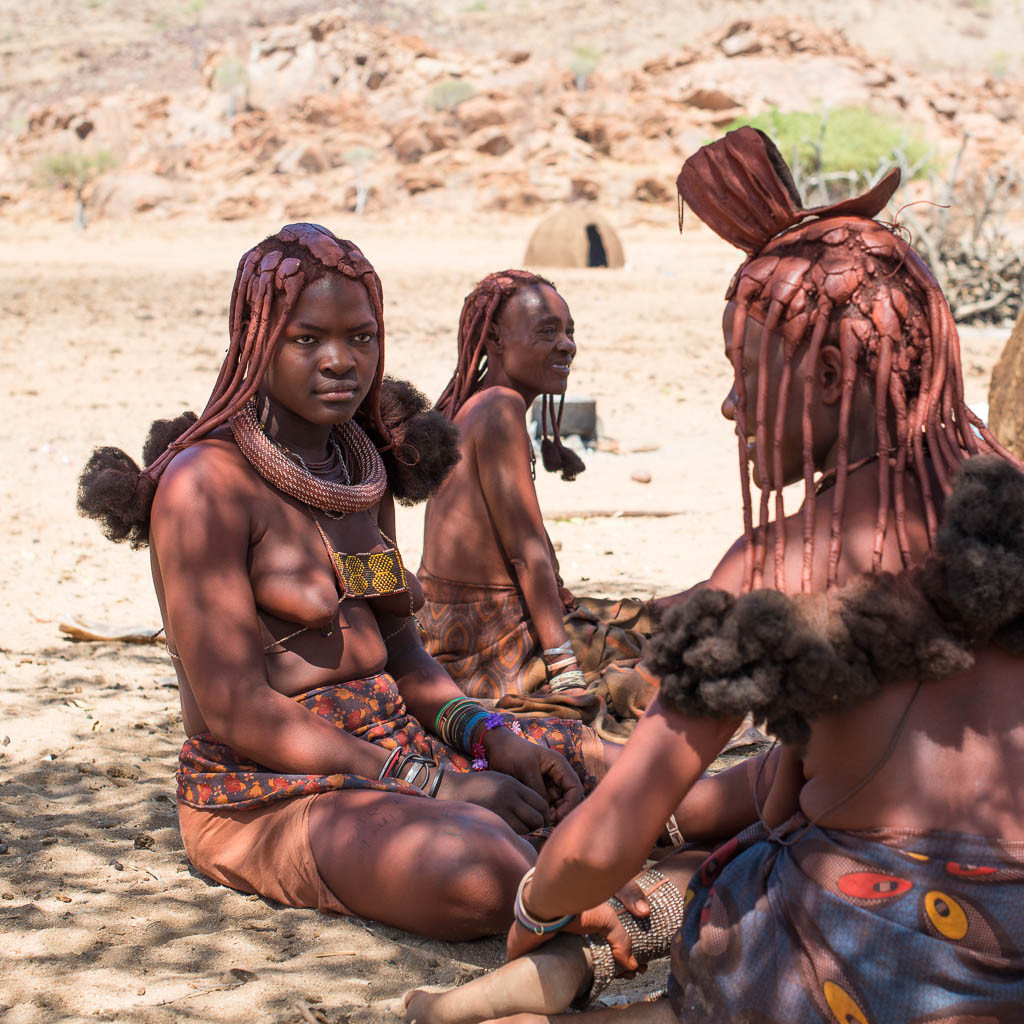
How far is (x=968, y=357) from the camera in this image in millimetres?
14844

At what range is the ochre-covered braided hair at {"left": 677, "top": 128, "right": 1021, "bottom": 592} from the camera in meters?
2.02

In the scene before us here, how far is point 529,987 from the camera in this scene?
229cm

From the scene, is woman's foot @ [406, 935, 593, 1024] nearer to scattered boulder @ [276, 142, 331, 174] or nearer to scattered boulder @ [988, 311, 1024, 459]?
scattered boulder @ [988, 311, 1024, 459]

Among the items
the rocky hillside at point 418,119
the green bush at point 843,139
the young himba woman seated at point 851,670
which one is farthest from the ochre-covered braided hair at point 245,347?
the green bush at point 843,139

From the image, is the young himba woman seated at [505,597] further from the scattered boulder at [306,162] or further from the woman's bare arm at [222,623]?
the scattered boulder at [306,162]

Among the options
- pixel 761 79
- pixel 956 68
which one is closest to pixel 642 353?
pixel 761 79

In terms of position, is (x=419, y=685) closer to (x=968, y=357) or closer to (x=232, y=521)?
(x=232, y=521)

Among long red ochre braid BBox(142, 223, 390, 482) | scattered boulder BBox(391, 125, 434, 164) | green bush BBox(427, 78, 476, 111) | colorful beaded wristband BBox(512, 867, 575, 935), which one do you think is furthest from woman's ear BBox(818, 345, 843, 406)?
green bush BBox(427, 78, 476, 111)

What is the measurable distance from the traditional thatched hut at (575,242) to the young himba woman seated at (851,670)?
2149cm

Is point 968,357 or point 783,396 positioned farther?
point 968,357

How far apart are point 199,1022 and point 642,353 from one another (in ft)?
41.0

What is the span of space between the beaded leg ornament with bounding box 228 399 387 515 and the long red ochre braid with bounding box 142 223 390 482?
0.19 feet

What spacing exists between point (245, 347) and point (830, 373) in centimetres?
160

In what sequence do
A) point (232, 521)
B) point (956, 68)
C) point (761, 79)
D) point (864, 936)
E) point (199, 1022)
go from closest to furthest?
1. point (864, 936)
2. point (199, 1022)
3. point (232, 521)
4. point (761, 79)
5. point (956, 68)
